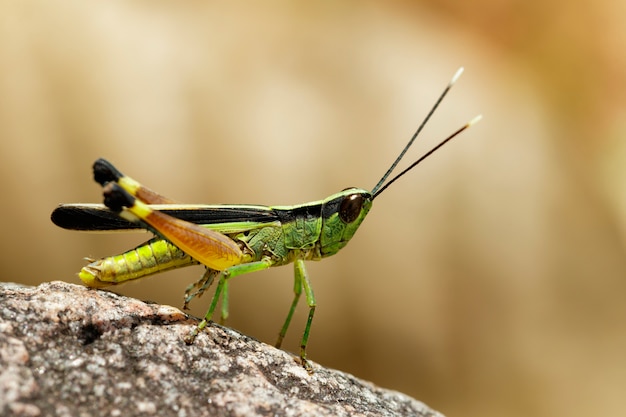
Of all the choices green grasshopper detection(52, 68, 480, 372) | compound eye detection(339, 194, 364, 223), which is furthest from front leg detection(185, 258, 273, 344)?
compound eye detection(339, 194, 364, 223)

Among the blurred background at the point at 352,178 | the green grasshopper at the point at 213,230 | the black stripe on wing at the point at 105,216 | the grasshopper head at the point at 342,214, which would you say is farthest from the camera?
the blurred background at the point at 352,178

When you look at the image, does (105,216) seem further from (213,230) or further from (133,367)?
(133,367)

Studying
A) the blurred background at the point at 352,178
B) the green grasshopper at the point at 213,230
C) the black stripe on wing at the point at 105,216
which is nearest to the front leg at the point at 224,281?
the green grasshopper at the point at 213,230

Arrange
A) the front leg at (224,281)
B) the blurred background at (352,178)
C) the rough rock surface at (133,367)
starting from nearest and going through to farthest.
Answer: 1. the rough rock surface at (133,367)
2. the front leg at (224,281)
3. the blurred background at (352,178)

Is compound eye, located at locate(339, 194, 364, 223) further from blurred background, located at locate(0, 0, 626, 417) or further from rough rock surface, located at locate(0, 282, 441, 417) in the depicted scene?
blurred background, located at locate(0, 0, 626, 417)

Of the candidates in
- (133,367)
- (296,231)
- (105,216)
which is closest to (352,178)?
(296,231)

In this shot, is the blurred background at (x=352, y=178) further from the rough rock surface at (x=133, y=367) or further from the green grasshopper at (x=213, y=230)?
the rough rock surface at (x=133, y=367)

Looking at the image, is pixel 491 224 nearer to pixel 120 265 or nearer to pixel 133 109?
pixel 133 109

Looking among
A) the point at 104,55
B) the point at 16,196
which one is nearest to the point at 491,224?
the point at 104,55
